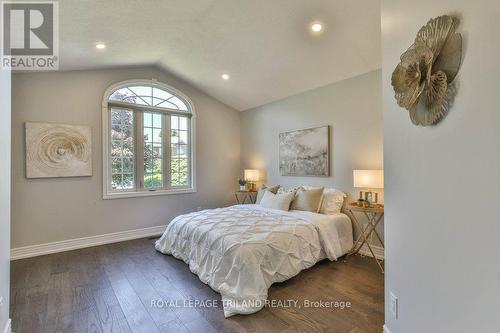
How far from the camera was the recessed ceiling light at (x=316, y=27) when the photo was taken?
271 cm

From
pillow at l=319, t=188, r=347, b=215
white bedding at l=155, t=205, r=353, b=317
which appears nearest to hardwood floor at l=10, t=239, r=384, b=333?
white bedding at l=155, t=205, r=353, b=317

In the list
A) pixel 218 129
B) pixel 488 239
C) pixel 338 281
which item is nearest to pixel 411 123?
pixel 488 239

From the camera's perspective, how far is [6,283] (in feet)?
5.62

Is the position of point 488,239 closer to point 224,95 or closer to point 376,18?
point 376,18

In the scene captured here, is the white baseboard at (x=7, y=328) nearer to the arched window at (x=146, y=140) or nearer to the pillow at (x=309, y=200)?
the arched window at (x=146, y=140)

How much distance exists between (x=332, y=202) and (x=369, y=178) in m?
0.69

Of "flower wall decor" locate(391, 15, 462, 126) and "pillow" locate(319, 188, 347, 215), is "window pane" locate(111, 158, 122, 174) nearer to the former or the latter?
"pillow" locate(319, 188, 347, 215)

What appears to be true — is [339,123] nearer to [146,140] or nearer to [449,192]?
[449,192]

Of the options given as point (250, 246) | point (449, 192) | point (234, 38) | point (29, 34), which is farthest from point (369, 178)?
point (29, 34)

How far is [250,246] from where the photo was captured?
91.5 inches

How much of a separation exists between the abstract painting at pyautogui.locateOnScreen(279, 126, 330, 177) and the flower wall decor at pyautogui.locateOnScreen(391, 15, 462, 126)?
2.63 meters

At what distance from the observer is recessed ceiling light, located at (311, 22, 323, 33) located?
2.71 metres

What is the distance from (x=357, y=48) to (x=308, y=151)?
1.75 metres

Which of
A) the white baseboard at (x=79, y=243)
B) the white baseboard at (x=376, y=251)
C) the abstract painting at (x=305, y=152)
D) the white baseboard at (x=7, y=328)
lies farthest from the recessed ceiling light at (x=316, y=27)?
the white baseboard at (x=79, y=243)
